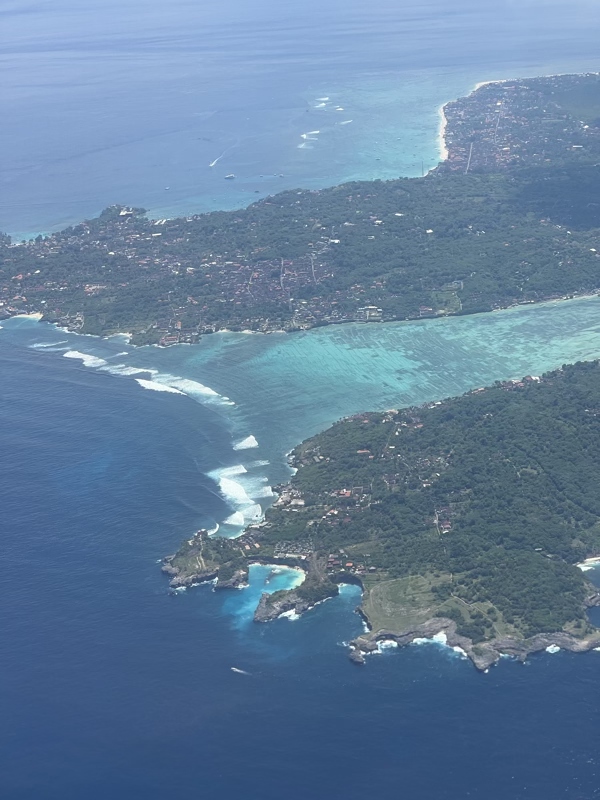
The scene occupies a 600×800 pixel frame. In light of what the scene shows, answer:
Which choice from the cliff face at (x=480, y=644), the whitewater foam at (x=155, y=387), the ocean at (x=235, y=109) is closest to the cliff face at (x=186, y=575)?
the cliff face at (x=480, y=644)

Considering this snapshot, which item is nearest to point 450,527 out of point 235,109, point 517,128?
point 517,128

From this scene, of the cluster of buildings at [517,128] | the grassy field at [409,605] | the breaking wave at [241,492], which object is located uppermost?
the cluster of buildings at [517,128]

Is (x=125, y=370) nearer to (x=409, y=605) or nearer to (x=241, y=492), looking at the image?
(x=241, y=492)

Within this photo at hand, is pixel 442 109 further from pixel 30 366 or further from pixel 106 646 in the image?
pixel 106 646

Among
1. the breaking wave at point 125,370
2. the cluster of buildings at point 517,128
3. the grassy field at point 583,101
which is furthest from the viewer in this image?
the grassy field at point 583,101

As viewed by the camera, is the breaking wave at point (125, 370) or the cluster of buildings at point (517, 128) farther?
the cluster of buildings at point (517, 128)

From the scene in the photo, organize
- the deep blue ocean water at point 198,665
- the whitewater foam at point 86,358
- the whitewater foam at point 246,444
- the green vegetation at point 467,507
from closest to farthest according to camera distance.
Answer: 1. the deep blue ocean water at point 198,665
2. the green vegetation at point 467,507
3. the whitewater foam at point 246,444
4. the whitewater foam at point 86,358

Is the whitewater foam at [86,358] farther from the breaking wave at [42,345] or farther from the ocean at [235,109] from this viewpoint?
the ocean at [235,109]
